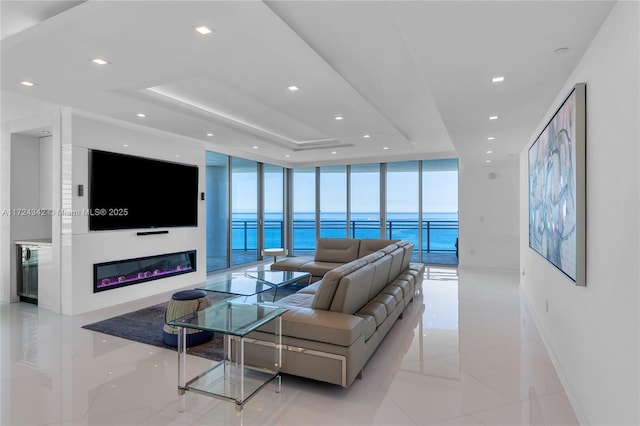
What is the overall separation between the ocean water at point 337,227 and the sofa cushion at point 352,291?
5591 millimetres

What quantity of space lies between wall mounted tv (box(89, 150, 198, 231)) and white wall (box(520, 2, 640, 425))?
5351 mm

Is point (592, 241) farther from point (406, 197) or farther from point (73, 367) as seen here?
point (406, 197)

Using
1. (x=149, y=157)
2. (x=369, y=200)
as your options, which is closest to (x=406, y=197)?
(x=369, y=200)

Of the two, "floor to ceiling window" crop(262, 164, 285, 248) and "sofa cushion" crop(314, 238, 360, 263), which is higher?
Result: "floor to ceiling window" crop(262, 164, 285, 248)

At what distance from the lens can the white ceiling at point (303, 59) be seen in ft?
6.62

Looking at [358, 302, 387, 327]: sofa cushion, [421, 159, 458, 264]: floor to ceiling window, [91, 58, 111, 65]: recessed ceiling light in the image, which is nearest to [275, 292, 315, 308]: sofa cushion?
[358, 302, 387, 327]: sofa cushion

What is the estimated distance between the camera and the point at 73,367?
3.03 m

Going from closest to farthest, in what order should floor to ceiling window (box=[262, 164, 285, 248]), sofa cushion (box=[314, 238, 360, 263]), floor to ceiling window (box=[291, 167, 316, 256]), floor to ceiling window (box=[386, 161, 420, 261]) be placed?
sofa cushion (box=[314, 238, 360, 263])
floor to ceiling window (box=[386, 161, 420, 261])
floor to ceiling window (box=[262, 164, 285, 248])
floor to ceiling window (box=[291, 167, 316, 256])

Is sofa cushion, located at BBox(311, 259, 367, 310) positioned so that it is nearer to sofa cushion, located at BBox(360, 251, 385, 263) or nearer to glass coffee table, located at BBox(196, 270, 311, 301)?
sofa cushion, located at BBox(360, 251, 385, 263)

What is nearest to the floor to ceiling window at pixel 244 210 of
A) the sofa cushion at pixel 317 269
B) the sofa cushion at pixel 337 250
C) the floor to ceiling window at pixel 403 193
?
the sofa cushion at pixel 337 250

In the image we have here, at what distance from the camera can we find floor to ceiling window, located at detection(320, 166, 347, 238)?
955 cm

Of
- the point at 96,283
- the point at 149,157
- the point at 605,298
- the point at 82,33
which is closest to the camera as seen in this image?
the point at 605,298

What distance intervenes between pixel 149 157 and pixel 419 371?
488 centimetres

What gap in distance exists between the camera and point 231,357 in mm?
3018
